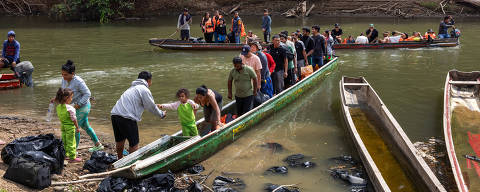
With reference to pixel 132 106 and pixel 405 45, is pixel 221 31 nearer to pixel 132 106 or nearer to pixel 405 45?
pixel 405 45

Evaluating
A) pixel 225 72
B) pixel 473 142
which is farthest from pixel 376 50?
pixel 473 142

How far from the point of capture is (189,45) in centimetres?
1961

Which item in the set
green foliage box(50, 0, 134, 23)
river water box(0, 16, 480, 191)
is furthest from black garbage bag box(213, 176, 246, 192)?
green foliage box(50, 0, 134, 23)

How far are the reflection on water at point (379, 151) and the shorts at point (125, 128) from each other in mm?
4319

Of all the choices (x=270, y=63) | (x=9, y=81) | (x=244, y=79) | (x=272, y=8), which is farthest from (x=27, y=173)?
(x=272, y=8)

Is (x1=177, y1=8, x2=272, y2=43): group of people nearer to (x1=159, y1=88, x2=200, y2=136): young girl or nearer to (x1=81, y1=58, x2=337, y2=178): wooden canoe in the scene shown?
(x1=81, y1=58, x2=337, y2=178): wooden canoe

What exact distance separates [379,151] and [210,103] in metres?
3.48

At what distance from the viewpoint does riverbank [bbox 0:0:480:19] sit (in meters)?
30.8

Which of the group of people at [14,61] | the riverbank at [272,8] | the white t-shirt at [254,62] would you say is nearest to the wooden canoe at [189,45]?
the group of people at [14,61]

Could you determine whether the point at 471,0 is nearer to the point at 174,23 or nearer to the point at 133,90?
the point at 174,23

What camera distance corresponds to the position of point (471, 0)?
30062 millimetres

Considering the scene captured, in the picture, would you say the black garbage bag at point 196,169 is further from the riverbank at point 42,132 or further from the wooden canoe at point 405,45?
the wooden canoe at point 405,45

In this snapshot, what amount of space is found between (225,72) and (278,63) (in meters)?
4.95

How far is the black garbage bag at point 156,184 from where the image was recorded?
656 centimetres
